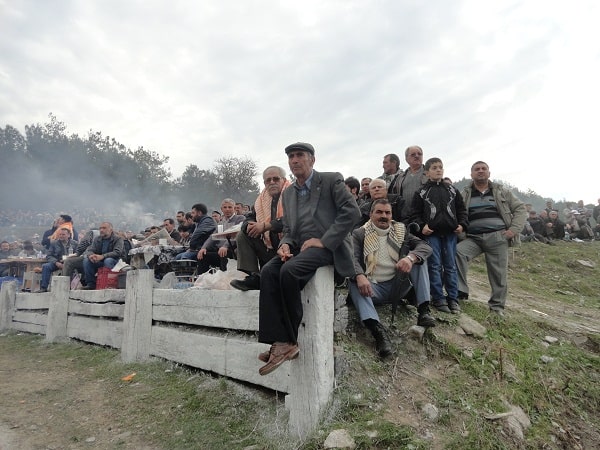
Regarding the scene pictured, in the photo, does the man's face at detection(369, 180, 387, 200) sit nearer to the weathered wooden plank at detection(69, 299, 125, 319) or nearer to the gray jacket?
the gray jacket

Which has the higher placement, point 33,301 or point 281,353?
point 281,353

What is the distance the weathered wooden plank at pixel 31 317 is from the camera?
7.85m

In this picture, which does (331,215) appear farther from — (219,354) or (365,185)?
(365,185)

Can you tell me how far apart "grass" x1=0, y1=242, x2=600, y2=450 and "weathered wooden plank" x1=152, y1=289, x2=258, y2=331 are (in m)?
0.56

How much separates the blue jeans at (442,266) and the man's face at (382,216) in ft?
3.20

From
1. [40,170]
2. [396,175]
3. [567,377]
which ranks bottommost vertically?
[567,377]

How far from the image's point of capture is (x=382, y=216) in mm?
4082

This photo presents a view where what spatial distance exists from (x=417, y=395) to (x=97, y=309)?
519cm

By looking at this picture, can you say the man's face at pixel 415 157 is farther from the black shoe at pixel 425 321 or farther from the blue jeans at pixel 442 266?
the black shoe at pixel 425 321

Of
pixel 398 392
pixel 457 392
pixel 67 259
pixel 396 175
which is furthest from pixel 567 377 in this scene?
pixel 67 259

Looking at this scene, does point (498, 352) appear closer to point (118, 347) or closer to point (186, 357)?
point (186, 357)

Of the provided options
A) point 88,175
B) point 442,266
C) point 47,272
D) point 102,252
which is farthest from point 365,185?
point 88,175

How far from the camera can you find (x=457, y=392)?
3234 millimetres

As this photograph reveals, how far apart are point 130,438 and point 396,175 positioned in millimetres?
4544
